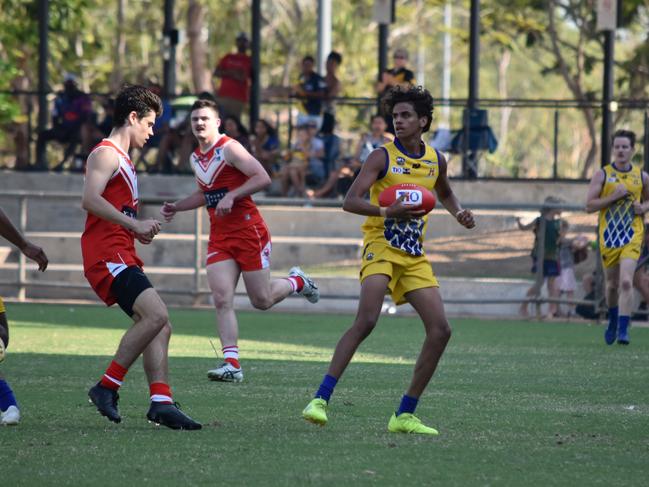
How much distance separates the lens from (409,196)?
27.6 feet

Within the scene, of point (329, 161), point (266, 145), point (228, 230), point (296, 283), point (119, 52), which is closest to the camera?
point (228, 230)

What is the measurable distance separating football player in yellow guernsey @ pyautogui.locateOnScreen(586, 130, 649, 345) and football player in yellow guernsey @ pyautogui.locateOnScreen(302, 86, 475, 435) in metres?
6.39

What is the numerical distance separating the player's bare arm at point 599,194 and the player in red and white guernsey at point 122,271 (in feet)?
23.5

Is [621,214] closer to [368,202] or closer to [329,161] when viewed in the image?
[368,202]

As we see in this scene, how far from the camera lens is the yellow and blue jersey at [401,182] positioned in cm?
857

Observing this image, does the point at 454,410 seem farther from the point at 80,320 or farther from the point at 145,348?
the point at 80,320

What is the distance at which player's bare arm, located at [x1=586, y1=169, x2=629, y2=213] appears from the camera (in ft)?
48.0

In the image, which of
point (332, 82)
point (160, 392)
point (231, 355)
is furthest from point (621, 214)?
point (332, 82)

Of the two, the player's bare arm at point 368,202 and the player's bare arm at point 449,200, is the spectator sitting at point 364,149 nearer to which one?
the player's bare arm at point 449,200

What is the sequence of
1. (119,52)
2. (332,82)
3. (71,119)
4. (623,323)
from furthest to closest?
(119,52) < (71,119) < (332,82) < (623,323)

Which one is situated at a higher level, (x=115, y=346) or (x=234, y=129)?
(x=234, y=129)

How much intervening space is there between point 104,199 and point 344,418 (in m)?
2.08

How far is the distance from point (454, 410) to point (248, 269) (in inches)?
110

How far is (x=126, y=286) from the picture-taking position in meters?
Answer: 8.46
